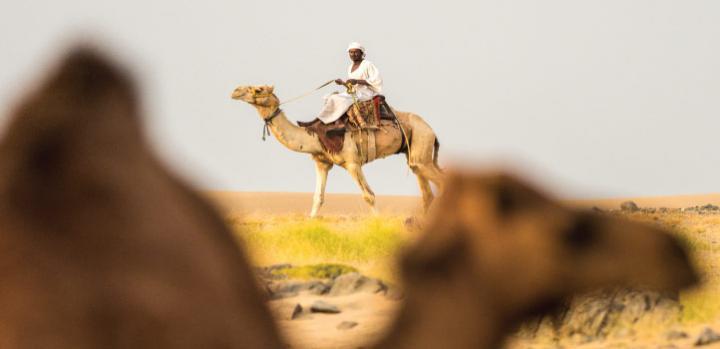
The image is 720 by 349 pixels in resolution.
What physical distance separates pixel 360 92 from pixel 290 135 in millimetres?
1606

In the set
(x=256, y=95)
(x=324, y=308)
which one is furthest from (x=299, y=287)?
(x=256, y=95)

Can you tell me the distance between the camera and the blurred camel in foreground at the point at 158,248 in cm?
73

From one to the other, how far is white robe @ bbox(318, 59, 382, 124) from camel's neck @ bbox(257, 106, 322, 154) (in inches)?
29.5

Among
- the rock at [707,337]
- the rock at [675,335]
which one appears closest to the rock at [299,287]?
the rock at [675,335]

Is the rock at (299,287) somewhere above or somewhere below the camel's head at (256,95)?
below

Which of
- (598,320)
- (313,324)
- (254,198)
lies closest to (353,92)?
(313,324)

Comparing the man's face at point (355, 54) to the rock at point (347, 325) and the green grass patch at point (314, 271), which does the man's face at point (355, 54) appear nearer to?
the green grass patch at point (314, 271)

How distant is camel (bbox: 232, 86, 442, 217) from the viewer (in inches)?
685

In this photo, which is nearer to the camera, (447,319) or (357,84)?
(447,319)

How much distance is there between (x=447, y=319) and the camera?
0.95 meters

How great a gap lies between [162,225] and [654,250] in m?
0.42

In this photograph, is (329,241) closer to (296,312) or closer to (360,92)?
(360,92)

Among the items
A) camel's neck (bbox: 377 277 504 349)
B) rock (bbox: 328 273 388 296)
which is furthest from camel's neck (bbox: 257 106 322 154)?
camel's neck (bbox: 377 277 504 349)

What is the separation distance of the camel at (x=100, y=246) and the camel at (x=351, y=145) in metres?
→ 16.4
